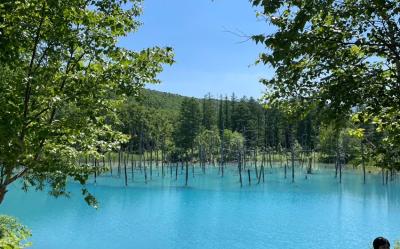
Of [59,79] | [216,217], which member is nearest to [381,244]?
[59,79]

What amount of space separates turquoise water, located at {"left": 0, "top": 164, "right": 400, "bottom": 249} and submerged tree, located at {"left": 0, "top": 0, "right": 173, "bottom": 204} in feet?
70.8

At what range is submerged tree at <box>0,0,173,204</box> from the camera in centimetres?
618

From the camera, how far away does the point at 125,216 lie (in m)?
38.8

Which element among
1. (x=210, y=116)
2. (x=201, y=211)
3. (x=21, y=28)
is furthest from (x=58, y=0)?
(x=210, y=116)

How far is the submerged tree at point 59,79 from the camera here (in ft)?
20.3

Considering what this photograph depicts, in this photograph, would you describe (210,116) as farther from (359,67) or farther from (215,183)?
(359,67)

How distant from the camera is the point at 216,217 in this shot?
38.4 metres

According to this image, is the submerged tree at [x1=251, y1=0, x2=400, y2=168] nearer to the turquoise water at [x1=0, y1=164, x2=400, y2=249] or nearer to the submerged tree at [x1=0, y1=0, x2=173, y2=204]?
the submerged tree at [x1=0, y1=0, x2=173, y2=204]

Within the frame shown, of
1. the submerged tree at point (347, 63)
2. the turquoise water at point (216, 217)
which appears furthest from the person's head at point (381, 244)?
the turquoise water at point (216, 217)

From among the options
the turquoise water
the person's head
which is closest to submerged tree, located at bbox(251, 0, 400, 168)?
the person's head

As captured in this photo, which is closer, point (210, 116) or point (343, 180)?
point (343, 180)

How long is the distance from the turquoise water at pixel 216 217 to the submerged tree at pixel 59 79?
849 inches

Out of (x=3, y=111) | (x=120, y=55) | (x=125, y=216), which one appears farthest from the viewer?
(x=125, y=216)

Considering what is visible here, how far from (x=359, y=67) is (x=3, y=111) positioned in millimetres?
5100
